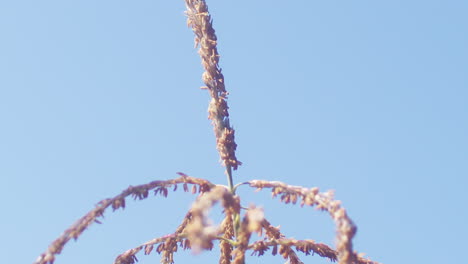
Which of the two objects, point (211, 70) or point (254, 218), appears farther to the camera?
point (211, 70)

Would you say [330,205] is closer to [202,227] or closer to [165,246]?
[202,227]

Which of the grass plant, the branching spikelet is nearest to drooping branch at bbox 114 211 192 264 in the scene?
the grass plant

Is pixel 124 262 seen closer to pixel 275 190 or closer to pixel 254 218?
pixel 275 190

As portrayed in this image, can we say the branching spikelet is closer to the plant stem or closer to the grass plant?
the grass plant

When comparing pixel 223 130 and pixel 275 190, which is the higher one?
pixel 223 130

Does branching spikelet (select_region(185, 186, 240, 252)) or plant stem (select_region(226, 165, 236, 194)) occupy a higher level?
plant stem (select_region(226, 165, 236, 194))

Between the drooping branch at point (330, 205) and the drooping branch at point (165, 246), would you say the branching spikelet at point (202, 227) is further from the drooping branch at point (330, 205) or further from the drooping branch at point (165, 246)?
the drooping branch at point (165, 246)

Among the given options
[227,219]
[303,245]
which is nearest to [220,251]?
[227,219]

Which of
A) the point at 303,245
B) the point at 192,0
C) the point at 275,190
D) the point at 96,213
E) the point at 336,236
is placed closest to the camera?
the point at 336,236
